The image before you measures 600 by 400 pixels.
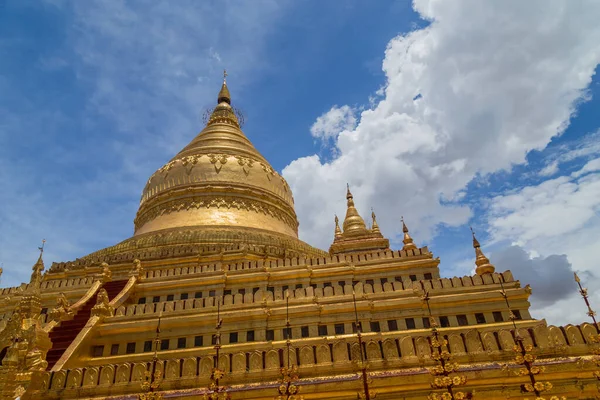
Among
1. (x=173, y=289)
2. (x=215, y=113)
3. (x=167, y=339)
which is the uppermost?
(x=215, y=113)

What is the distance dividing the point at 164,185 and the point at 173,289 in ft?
67.9

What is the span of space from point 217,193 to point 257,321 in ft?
78.3

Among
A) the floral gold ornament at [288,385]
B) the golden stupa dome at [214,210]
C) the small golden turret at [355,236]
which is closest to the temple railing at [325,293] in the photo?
the floral gold ornament at [288,385]

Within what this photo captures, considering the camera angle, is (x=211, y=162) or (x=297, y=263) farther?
(x=211, y=162)

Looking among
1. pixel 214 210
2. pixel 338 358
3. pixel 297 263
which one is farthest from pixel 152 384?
pixel 214 210

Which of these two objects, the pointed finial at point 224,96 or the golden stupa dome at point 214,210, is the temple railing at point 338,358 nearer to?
the golden stupa dome at point 214,210

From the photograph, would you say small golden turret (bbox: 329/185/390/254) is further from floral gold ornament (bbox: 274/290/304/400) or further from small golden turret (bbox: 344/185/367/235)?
floral gold ornament (bbox: 274/290/304/400)

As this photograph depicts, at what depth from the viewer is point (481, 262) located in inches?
1137

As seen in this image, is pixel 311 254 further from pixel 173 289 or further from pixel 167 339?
pixel 167 339

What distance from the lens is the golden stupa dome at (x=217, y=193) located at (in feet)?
143

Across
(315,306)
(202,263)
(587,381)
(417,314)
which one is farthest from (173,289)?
(587,381)

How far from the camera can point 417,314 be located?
23.2 meters

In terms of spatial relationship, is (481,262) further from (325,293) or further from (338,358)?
(338,358)

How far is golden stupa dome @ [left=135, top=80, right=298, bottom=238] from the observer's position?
43.6m
